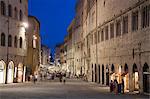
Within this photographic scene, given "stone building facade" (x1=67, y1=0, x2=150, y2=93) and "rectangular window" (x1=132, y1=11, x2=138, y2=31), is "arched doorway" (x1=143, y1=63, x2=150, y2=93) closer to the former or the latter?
"stone building facade" (x1=67, y1=0, x2=150, y2=93)

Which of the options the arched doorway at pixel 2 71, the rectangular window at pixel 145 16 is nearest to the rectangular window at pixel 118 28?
the rectangular window at pixel 145 16

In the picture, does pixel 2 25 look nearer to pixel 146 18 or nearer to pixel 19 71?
pixel 19 71

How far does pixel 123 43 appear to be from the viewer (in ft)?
142

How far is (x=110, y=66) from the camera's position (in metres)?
51.1

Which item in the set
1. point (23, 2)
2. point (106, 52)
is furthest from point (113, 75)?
point (23, 2)

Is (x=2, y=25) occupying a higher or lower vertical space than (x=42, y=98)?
higher

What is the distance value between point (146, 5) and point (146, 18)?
1.14 metres

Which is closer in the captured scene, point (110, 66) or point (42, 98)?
point (42, 98)

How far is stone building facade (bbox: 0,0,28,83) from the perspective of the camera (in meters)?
54.9

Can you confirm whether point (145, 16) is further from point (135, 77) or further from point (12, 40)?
point (12, 40)

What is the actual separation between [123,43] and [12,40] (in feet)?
65.5

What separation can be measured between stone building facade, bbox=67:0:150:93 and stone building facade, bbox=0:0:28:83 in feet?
36.7

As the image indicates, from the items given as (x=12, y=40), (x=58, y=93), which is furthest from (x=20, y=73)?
(x=58, y=93)

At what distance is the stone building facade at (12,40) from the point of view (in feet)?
180
